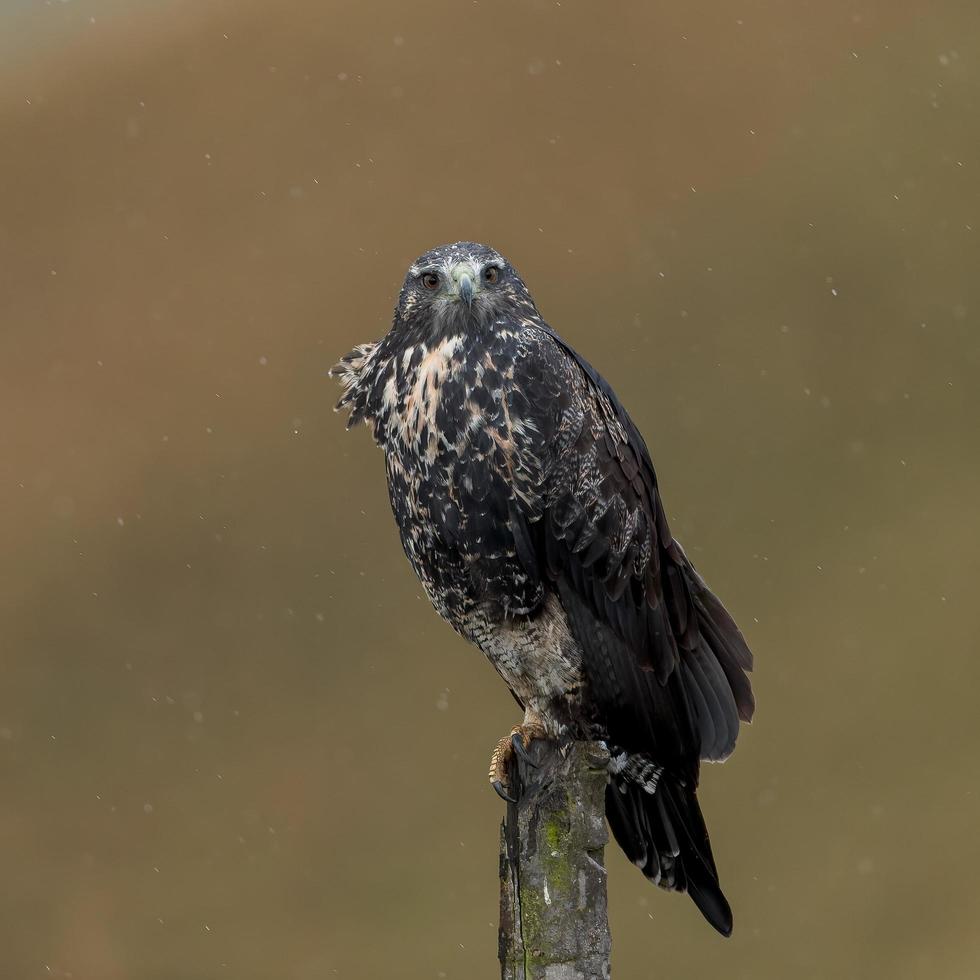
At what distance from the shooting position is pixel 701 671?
427 centimetres

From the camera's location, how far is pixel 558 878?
344 cm

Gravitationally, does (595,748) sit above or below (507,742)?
below

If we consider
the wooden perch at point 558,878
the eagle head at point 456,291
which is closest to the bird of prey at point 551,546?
the eagle head at point 456,291

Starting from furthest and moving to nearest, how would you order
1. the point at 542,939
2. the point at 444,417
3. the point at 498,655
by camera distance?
the point at 498,655 < the point at 444,417 < the point at 542,939

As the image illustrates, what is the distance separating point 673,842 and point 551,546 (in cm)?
103

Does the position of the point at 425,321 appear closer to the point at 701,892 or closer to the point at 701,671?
the point at 701,671

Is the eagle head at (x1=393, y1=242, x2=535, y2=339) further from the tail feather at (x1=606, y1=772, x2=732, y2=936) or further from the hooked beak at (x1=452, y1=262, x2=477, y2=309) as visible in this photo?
the tail feather at (x1=606, y1=772, x2=732, y2=936)

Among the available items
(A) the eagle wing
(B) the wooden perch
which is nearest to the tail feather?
(A) the eagle wing

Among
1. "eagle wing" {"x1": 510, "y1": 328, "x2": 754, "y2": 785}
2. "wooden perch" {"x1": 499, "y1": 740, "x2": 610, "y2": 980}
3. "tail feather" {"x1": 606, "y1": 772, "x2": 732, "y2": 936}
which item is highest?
"eagle wing" {"x1": 510, "y1": 328, "x2": 754, "y2": 785}

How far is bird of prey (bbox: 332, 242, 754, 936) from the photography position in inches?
152

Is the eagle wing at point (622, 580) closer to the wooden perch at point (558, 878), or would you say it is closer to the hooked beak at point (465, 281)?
the hooked beak at point (465, 281)

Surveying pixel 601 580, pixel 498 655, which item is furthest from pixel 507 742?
pixel 601 580

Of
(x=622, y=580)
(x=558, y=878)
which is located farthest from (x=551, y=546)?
(x=558, y=878)

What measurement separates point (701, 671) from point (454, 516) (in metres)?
1.01
